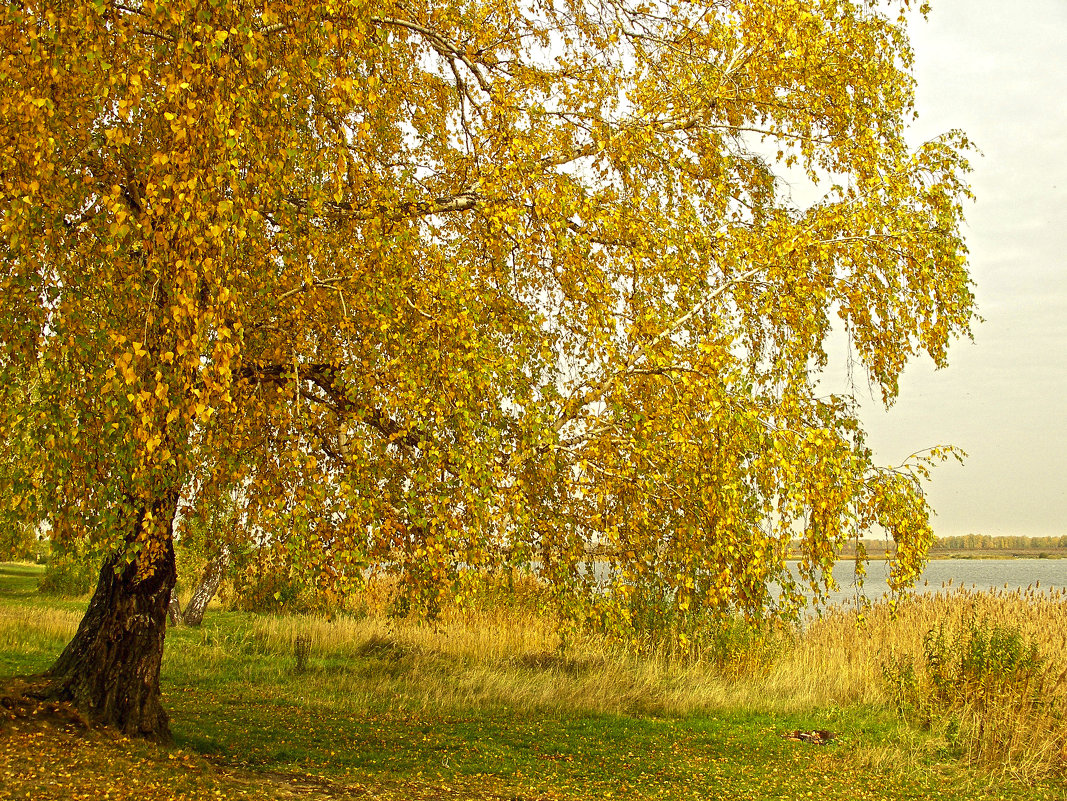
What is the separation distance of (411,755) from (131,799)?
3.53 m

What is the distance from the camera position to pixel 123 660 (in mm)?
7582

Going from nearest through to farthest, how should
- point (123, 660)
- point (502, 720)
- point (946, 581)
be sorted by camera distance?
1. point (123, 660)
2. point (502, 720)
3. point (946, 581)

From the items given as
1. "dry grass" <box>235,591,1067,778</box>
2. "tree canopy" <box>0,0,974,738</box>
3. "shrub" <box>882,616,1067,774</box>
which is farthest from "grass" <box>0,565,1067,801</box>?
"tree canopy" <box>0,0,974,738</box>

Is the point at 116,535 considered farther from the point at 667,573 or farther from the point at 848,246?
the point at 848,246

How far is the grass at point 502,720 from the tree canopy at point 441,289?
2165 mm

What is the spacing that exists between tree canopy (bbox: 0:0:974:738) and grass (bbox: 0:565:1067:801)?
7.10 feet

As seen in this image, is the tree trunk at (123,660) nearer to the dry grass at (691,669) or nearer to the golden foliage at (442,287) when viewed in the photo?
the golden foliage at (442,287)

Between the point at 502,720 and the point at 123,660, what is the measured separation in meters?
5.08

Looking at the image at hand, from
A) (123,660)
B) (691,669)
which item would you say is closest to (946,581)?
(691,669)

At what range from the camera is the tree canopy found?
13.6ft

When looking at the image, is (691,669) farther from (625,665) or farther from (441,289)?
(441,289)

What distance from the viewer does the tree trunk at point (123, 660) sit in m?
7.50

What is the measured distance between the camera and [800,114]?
320 inches

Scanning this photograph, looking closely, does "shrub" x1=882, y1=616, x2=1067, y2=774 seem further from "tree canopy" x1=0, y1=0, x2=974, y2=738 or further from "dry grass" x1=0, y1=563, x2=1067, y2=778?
"tree canopy" x1=0, y1=0, x2=974, y2=738
